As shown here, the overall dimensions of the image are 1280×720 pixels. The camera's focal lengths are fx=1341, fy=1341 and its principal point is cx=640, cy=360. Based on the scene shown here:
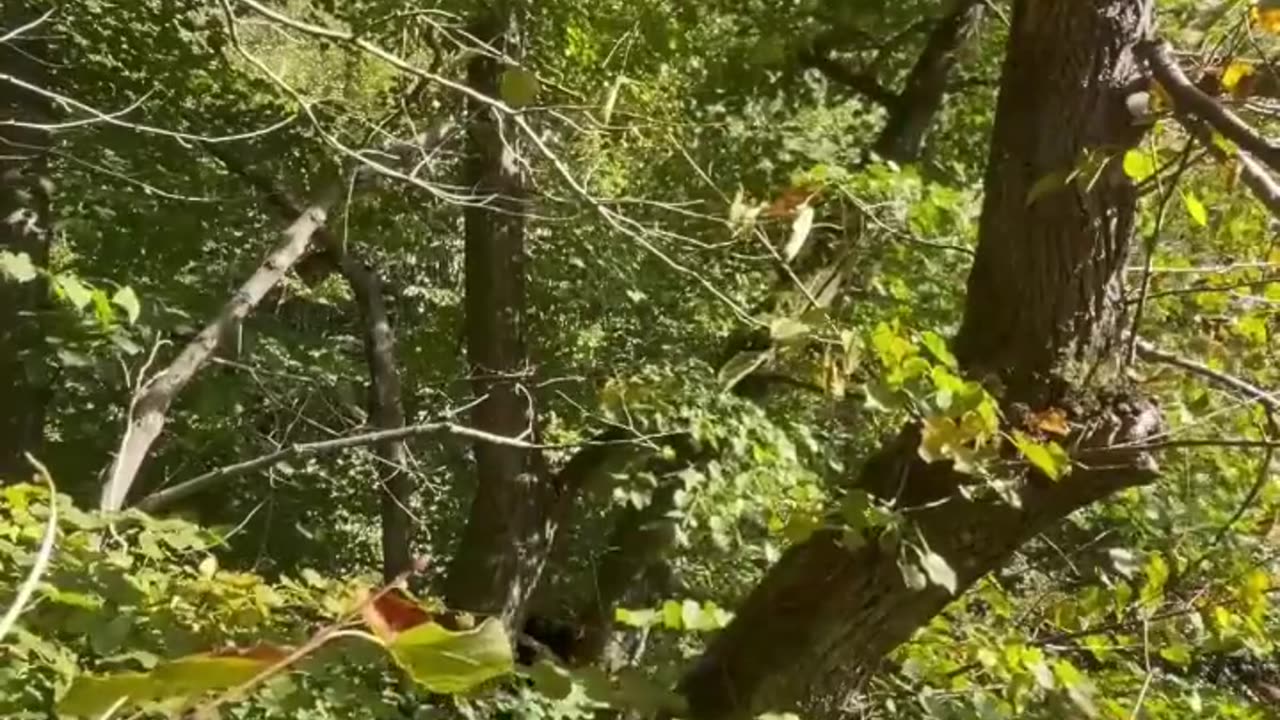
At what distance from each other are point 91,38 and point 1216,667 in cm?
622

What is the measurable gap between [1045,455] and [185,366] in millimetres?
2769

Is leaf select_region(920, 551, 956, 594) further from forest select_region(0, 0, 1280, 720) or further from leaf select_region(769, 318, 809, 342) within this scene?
leaf select_region(769, 318, 809, 342)

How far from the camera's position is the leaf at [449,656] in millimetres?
552

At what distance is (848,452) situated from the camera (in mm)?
5227

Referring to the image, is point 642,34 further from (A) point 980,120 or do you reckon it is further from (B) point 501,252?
(A) point 980,120

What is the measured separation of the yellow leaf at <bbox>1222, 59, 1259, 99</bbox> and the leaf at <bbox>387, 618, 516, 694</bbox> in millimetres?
1454

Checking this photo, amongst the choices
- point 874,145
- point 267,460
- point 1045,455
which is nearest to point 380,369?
point 874,145

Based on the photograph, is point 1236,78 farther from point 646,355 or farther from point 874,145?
point 874,145

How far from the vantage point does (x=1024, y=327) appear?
2.04 meters

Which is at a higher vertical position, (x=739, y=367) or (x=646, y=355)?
(x=739, y=367)

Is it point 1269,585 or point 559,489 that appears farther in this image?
point 559,489

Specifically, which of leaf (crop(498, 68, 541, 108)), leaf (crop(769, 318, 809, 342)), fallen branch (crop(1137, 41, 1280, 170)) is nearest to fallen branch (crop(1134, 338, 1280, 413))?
fallen branch (crop(1137, 41, 1280, 170))

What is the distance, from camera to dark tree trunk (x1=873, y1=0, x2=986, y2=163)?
522 cm

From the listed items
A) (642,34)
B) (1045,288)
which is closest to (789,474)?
(642,34)
